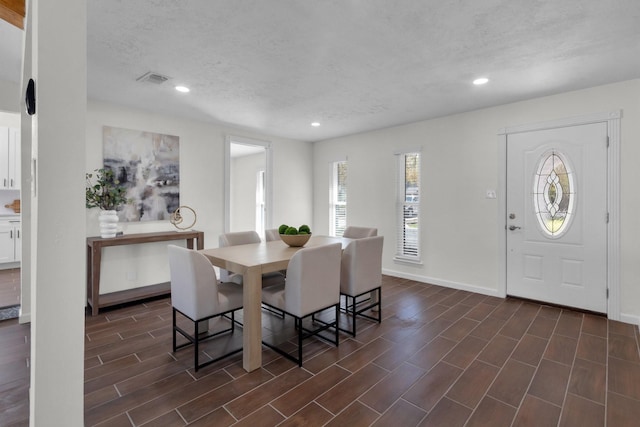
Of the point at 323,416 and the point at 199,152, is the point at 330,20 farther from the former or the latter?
the point at 199,152

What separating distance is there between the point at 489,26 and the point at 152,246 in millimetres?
4271

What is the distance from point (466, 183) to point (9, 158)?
7.37 m

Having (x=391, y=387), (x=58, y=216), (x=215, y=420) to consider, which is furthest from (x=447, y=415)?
(x=58, y=216)

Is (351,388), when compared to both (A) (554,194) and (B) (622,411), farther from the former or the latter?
(A) (554,194)

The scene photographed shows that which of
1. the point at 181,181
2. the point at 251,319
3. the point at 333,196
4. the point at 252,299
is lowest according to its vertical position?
the point at 251,319

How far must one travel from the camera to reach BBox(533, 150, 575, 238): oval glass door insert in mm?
3445

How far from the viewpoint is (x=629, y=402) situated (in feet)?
6.28

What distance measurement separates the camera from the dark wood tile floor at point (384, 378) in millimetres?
1795

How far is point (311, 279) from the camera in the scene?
238 centimetres

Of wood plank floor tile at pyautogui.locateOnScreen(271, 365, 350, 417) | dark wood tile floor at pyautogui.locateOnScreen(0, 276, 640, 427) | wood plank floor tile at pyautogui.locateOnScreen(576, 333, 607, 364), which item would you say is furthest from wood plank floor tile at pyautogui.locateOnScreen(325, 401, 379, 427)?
wood plank floor tile at pyautogui.locateOnScreen(576, 333, 607, 364)

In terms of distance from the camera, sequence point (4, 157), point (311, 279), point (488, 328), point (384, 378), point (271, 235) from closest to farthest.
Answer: point (384, 378), point (311, 279), point (488, 328), point (271, 235), point (4, 157)

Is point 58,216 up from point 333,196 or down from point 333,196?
down

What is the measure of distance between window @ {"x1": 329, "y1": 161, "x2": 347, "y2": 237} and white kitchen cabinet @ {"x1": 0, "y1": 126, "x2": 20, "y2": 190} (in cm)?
549

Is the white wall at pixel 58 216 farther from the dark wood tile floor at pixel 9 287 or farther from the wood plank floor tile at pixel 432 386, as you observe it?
the dark wood tile floor at pixel 9 287
